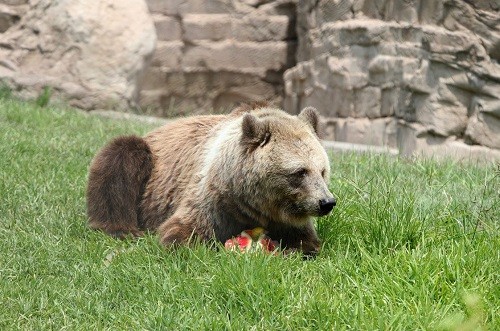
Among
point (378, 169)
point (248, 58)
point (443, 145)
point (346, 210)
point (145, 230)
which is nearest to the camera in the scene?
point (346, 210)

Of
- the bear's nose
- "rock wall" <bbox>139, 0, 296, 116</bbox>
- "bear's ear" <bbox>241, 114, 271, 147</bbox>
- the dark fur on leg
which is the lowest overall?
"rock wall" <bbox>139, 0, 296, 116</bbox>

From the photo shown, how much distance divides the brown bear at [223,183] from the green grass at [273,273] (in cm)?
22

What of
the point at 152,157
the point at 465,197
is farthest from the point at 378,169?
the point at 152,157

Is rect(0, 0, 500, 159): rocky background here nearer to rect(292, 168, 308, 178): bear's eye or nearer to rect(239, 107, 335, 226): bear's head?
rect(239, 107, 335, 226): bear's head

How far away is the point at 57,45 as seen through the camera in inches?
456

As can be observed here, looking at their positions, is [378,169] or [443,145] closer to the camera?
[378,169]

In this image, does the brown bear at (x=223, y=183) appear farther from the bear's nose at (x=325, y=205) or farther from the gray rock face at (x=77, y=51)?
the gray rock face at (x=77, y=51)

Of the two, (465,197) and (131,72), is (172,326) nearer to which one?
(465,197)

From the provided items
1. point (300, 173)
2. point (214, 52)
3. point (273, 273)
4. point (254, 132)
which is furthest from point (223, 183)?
point (214, 52)

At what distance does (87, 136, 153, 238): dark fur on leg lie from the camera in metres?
5.54

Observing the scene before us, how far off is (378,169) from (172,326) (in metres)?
3.28

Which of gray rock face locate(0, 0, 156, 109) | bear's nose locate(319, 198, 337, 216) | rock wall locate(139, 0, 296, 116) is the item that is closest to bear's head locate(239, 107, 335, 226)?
bear's nose locate(319, 198, 337, 216)

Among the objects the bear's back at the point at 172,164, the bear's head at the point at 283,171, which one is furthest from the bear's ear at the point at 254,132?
the bear's back at the point at 172,164

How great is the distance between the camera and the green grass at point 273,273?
391cm
